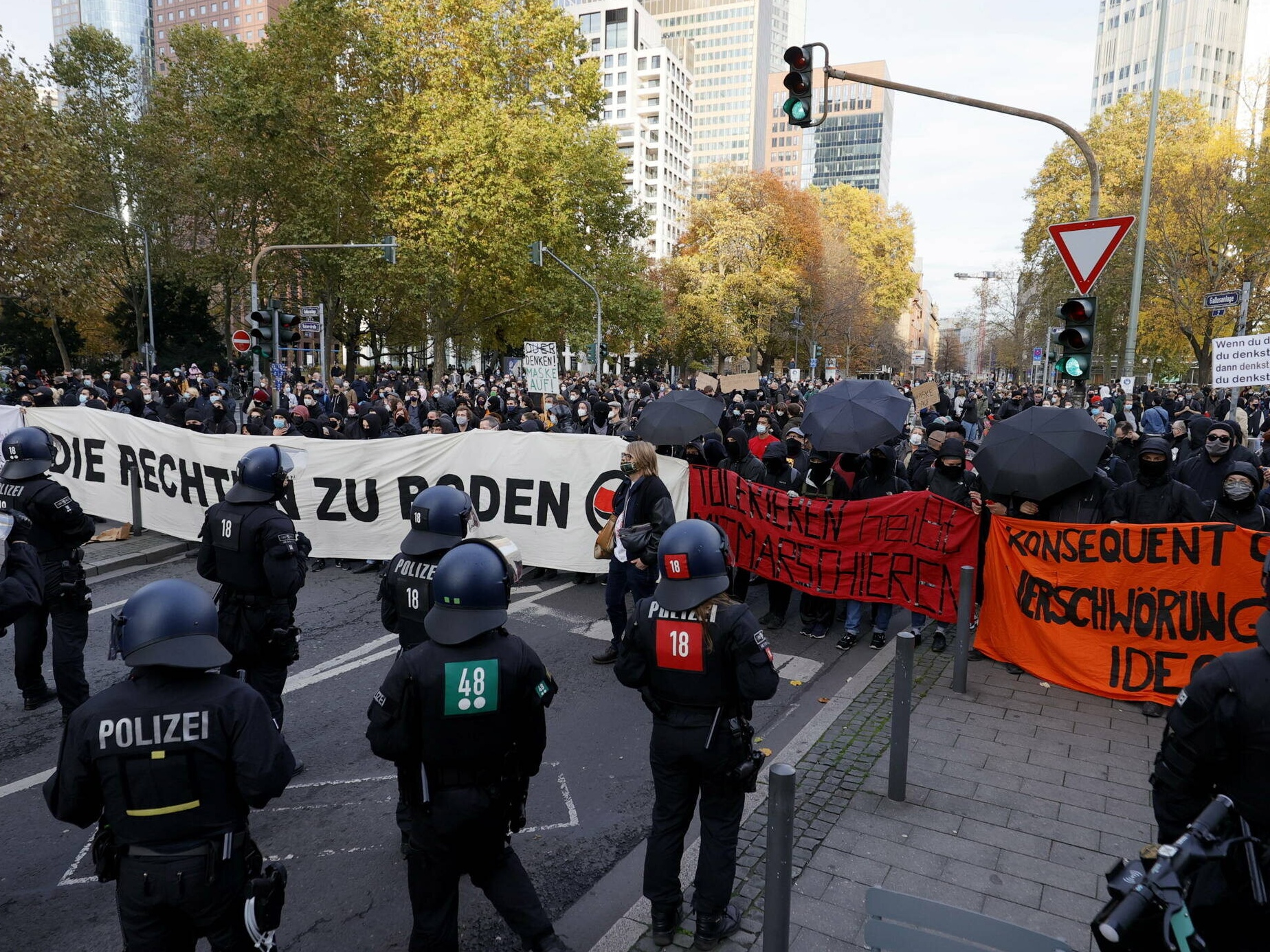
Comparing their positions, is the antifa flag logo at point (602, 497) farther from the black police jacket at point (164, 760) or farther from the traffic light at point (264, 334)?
the traffic light at point (264, 334)

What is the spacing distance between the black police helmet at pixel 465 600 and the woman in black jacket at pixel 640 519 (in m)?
2.87

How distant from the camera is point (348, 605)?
8.55 m

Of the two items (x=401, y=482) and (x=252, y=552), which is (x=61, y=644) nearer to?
(x=252, y=552)

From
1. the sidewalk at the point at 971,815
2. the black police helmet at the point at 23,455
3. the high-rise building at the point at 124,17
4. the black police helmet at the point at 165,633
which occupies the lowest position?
the sidewalk at the point at 971,815

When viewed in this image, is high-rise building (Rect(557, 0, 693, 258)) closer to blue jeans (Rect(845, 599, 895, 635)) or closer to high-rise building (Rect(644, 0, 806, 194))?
high-rise building (Rect(644, 0, 806, 194))

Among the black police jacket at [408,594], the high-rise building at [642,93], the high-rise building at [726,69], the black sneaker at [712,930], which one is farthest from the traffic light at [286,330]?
the high-rise building at [726,69]

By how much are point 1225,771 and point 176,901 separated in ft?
10.8

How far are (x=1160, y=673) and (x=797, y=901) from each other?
147 inches

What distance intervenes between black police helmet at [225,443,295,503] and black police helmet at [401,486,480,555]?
1212mm

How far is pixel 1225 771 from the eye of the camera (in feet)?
8.71

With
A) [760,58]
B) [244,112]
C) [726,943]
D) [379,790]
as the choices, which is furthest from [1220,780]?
[760,58]

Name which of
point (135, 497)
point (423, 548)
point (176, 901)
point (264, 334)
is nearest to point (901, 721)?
point (423, 548)

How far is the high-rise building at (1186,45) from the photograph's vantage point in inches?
3361

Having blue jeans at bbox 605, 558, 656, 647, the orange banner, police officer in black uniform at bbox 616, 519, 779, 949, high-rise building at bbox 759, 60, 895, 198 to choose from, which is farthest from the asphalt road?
high-rise building at bbox 759, 60, 895, 198
